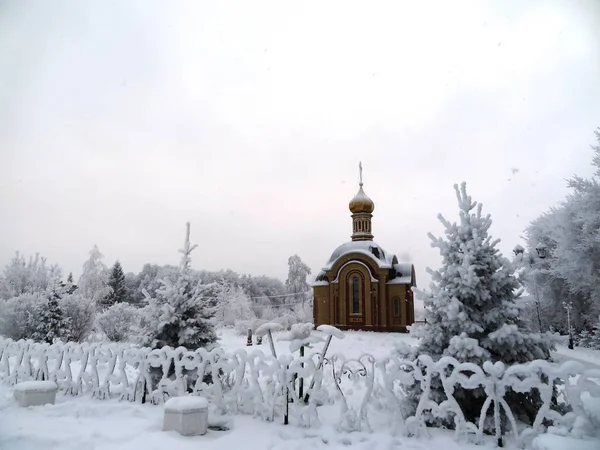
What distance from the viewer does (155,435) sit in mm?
5016

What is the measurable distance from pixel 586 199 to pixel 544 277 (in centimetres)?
979

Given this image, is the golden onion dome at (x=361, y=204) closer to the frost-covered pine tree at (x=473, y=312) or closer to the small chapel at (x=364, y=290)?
the small chapel at (x=364, y=290)

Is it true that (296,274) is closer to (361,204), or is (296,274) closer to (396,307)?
(361,204)

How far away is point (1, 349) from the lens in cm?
919

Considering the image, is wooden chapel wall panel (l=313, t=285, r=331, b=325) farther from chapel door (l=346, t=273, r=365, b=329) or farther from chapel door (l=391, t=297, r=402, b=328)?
chapel door (l=391, t=297, r=402, b=328)

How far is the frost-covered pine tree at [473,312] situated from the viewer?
17.4 feet

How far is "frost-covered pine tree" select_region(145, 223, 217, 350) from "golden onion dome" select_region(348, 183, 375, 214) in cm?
2381

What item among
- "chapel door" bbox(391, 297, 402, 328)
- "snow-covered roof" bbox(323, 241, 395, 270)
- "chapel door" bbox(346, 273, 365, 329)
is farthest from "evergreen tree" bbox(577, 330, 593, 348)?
"chapel door" bbox(346, 273, 365, 329)

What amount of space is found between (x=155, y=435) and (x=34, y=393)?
2883 mm

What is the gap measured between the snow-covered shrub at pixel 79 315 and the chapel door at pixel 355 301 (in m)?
15.4

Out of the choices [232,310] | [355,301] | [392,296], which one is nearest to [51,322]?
[355,301]

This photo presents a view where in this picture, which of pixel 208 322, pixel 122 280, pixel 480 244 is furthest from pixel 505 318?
pixel 122 280

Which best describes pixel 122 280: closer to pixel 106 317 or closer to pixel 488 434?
pixel 106 317

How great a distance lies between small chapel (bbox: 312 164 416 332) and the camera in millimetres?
25781
